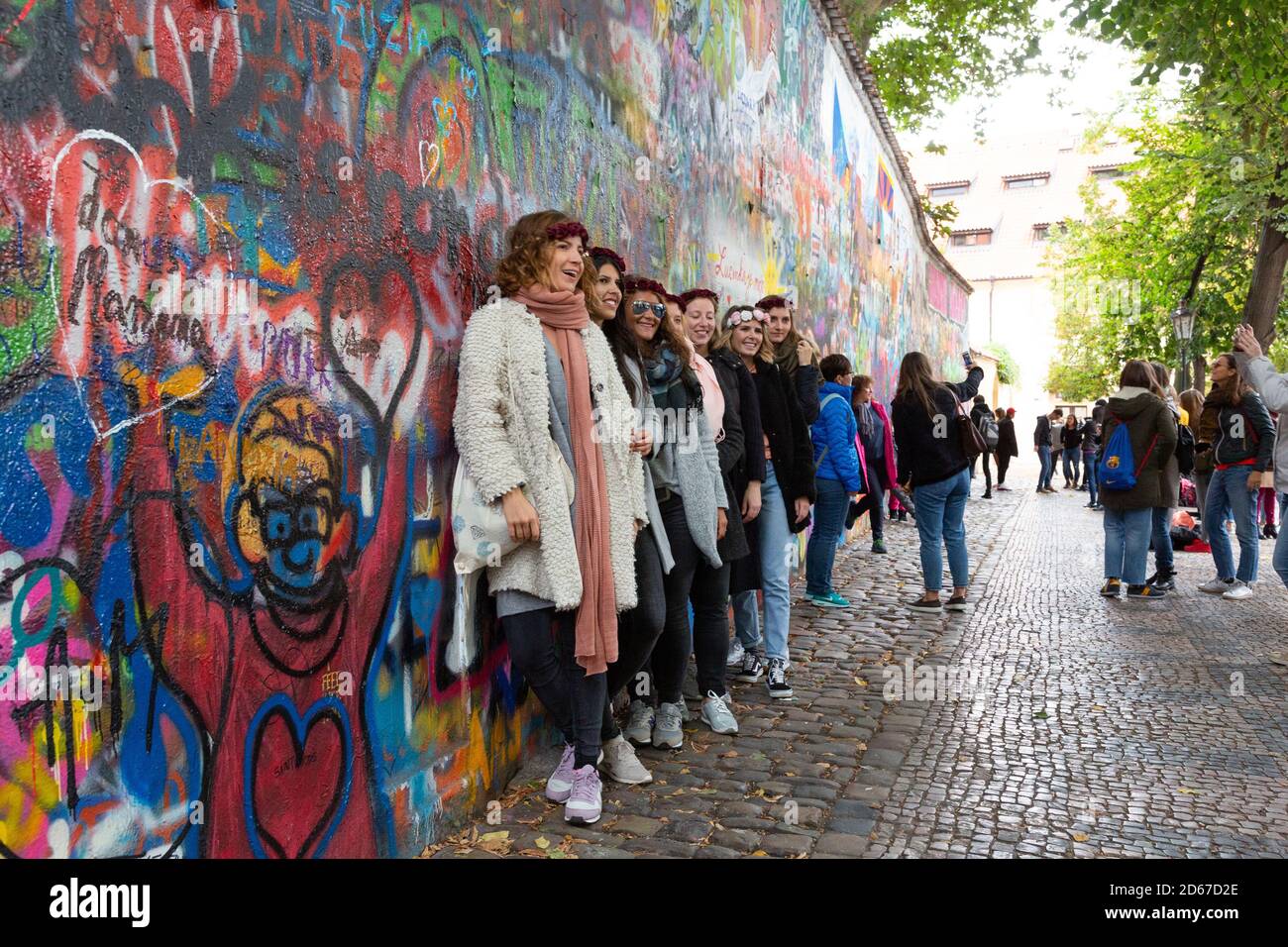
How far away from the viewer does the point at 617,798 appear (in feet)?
12.7

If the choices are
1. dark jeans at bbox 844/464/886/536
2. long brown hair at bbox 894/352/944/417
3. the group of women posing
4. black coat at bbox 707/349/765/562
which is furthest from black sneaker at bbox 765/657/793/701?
dark jeans at bbox 844/464/886/536

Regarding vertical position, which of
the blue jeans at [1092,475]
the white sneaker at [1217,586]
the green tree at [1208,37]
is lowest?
the white sneaker at [1217,586]

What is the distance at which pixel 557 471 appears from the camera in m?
3.54

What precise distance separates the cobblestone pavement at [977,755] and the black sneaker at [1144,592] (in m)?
0.63

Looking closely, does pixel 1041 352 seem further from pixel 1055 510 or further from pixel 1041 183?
pixel 1055 510

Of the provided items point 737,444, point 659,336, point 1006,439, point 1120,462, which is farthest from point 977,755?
point 1006,439

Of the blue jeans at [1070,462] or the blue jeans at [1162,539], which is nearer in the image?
the blue jeans at [1162,539]

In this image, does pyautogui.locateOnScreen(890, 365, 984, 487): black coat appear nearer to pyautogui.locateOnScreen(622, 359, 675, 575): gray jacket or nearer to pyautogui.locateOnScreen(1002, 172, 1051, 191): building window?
pyautogui.locateOnScreen(622, 359, 675, 575): gray jacket

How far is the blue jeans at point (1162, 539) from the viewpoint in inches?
337

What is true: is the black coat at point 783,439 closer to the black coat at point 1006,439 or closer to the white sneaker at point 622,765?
the white sneaker at point 622,765

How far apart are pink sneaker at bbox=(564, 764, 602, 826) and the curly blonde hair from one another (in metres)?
1.75

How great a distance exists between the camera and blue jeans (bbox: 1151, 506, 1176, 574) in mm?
8562

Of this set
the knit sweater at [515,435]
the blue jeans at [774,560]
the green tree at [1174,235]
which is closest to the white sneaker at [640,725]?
the blue jeans at [774,560]

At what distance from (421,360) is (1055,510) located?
1612 cm
